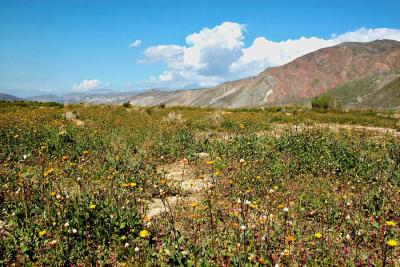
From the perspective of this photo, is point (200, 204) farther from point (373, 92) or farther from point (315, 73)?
point (315, 73)

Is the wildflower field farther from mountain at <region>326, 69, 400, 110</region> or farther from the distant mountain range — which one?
the distant mountain range

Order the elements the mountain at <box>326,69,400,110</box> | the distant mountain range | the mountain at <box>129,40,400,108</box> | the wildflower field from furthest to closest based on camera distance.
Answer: the mountain at <box>129,40,400,108</box>
the distant mountain range
the mountain at <box>326,69,400,110</box>
the wildflower field

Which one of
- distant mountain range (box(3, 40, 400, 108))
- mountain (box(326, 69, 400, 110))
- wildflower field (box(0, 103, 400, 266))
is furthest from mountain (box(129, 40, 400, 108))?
wildflower field (box(0, 103, 400, 266))

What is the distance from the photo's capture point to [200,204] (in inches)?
259

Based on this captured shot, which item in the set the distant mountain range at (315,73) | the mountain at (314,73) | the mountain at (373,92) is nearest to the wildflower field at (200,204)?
the mountain at (373,92)

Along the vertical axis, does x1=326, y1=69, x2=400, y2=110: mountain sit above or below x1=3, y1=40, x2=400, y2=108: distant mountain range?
below

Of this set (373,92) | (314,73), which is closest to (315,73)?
(314,73)

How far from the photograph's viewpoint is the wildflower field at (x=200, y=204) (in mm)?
4621

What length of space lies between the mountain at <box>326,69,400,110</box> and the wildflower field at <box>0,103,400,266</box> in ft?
317

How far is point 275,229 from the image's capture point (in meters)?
5.34

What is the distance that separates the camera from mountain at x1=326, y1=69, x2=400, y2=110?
9912 centimetres

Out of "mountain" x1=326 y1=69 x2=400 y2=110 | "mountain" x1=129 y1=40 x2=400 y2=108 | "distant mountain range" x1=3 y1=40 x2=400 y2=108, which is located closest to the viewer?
"mountain" x1=326 y1=69 x2=400 y2=110

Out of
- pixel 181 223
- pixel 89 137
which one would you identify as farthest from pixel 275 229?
pixel 89 137

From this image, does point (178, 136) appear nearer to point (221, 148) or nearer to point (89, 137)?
point (221, 148)
